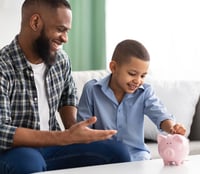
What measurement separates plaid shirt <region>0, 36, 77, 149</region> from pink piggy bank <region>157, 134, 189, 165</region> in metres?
0.44

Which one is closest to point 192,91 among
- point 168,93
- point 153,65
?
point 168,93

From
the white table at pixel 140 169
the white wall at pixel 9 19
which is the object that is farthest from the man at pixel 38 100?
the white wall at pixel 9 19

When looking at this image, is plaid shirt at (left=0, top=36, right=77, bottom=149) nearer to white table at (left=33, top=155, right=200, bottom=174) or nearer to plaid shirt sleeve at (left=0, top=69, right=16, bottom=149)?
plaid shirt sleeve at (left=0, top=69, right=16, bottom=149)

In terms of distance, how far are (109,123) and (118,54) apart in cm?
27

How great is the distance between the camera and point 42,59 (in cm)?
177

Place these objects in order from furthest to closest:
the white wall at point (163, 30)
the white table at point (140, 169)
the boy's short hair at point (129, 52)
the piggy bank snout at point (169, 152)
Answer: the white wall at point (163, 30), the boy's short hair at point (129, 52), the piggy bank snout at point (169, 152), the white table at point (140, 169)

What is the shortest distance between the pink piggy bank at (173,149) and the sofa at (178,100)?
898 mm

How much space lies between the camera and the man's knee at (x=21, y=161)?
4.91ft

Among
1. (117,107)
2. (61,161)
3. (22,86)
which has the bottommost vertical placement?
(61,161)

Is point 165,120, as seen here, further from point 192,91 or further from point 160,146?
point 192,91

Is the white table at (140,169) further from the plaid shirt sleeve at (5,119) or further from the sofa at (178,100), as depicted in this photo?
the sofa at (178,100)

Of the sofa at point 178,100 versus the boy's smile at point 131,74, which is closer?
the boy's smile at point 131,74

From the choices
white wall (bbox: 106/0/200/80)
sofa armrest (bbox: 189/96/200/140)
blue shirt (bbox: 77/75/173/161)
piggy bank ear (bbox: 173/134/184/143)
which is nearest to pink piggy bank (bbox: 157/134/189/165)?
piggy bank ear (bbox: 173/134/184/143)

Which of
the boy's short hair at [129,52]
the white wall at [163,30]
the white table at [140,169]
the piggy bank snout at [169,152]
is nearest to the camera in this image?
the white table at [140,169]
